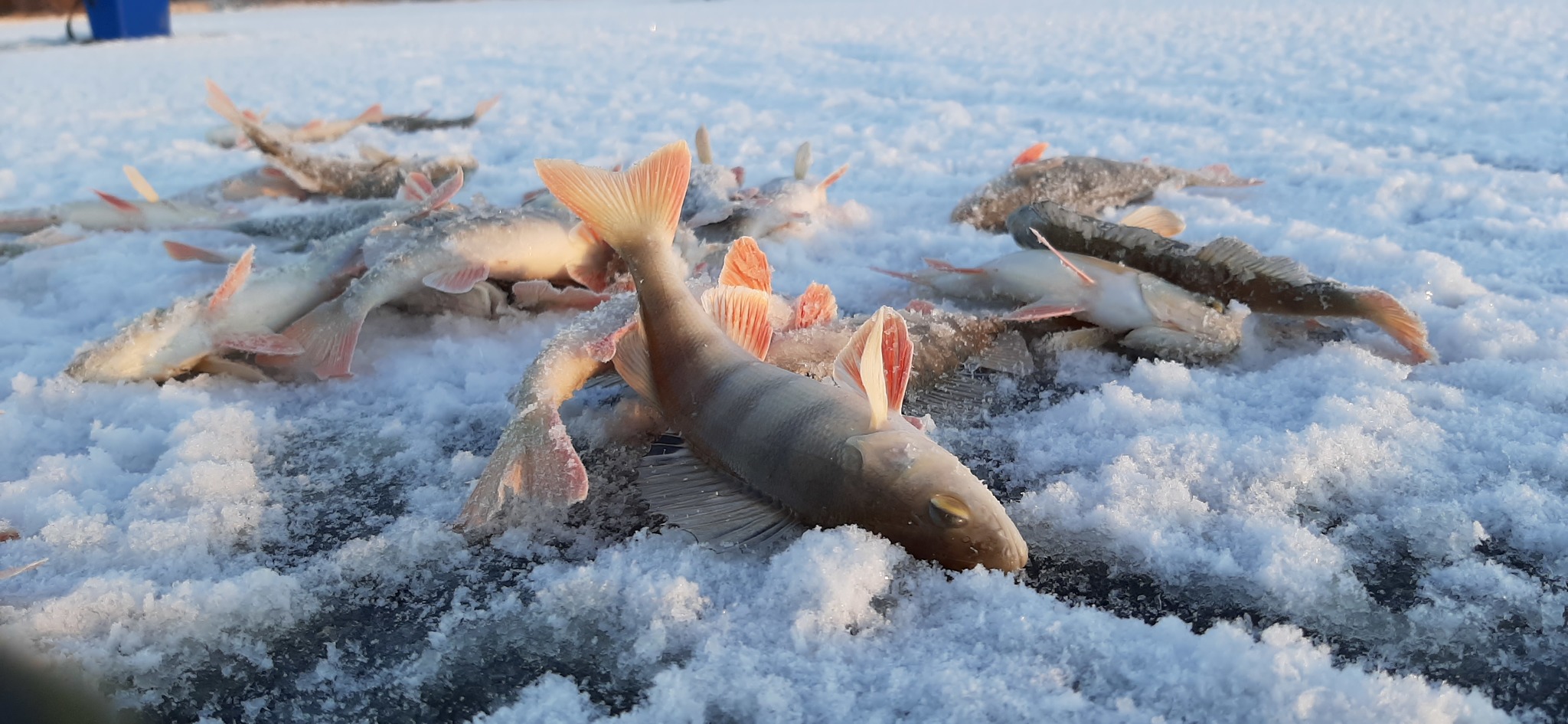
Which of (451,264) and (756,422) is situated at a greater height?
(756,422)

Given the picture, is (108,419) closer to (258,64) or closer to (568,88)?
(568,88)

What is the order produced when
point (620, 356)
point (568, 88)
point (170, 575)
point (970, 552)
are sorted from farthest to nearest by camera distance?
point (568, 88) → point (620, 356) → point (170, 575) → point (970, 552)

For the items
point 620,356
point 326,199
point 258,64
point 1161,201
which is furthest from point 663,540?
point 258,64

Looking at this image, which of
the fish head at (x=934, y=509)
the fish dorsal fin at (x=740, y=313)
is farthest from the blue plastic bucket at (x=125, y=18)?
the fish head at (x=934, y=509)

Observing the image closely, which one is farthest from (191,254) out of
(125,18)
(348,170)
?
(125,18)

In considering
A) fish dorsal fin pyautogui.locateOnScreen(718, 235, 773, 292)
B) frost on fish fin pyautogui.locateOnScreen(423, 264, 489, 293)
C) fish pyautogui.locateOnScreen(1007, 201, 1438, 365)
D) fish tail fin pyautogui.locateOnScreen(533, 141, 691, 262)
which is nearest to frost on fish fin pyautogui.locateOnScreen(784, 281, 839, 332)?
fish dorsal fin pyautogui.locateOnScreen(718, 235, 773, 292)

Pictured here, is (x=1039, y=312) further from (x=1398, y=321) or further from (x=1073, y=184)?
(x=1073, y=184)
